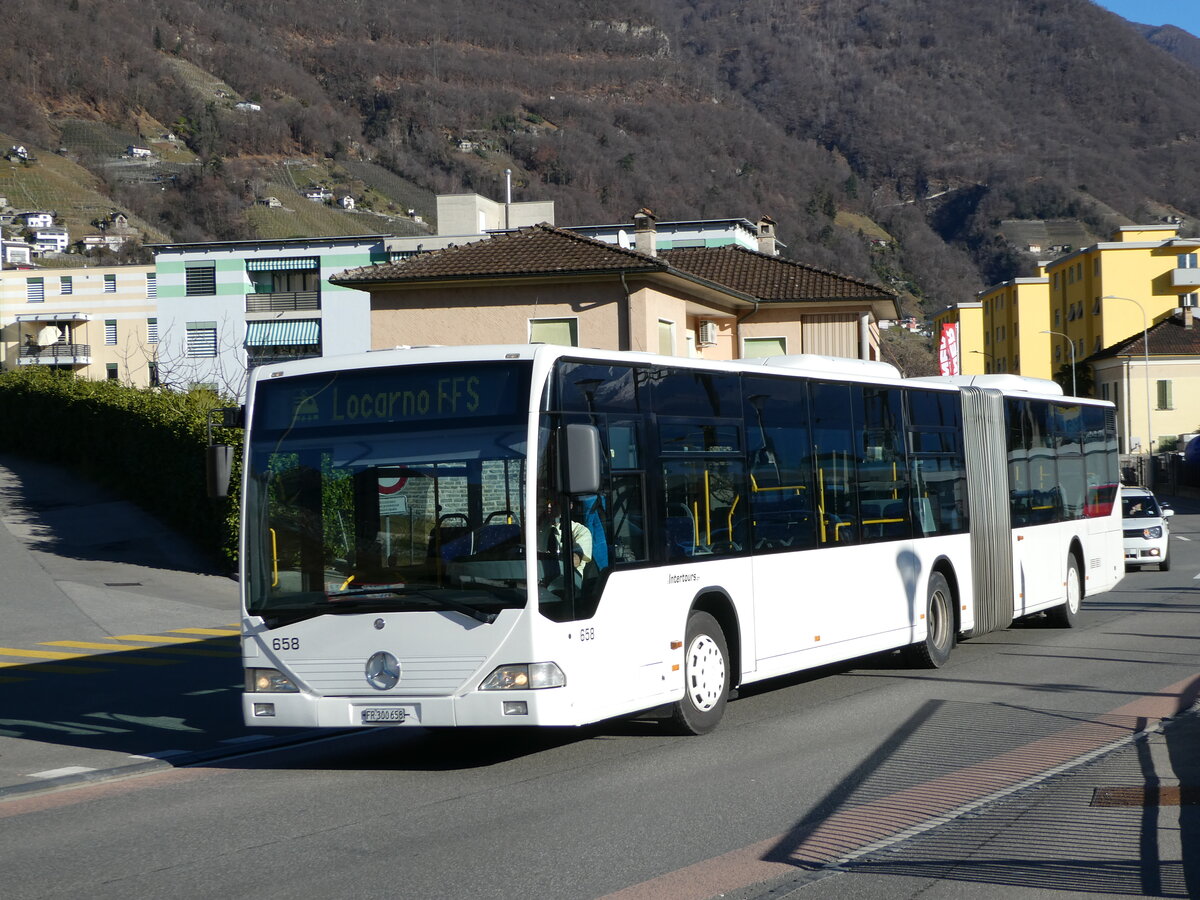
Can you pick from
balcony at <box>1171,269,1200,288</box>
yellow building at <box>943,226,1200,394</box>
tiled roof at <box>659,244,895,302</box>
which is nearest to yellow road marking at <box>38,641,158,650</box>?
tiled roof at <box>659,244,895,302</box>

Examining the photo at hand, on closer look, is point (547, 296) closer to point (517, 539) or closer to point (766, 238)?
point (766, 238)

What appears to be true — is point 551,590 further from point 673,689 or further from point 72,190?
point 72,190

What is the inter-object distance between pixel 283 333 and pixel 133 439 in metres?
47.2

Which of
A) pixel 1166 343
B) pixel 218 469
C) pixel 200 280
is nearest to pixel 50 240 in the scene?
pixel 200 280

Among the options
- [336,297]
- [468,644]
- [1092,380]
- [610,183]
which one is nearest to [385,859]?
[468,644]

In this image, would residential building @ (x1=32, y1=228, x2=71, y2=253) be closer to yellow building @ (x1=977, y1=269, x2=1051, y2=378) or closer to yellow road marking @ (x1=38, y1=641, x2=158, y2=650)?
yellow building @ (x1=977, y1=269, x2=1051, y2=378)

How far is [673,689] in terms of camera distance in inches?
426

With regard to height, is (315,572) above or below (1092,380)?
below

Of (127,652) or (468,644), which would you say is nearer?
(468,644)

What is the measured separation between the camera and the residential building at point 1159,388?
78.8m

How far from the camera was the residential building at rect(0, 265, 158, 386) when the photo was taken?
3907 inches

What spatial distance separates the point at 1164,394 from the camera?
79.4 m

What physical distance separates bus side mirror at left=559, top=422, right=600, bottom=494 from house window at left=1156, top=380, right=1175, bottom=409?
7598 cm

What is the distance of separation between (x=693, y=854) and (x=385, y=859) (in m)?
1.55
